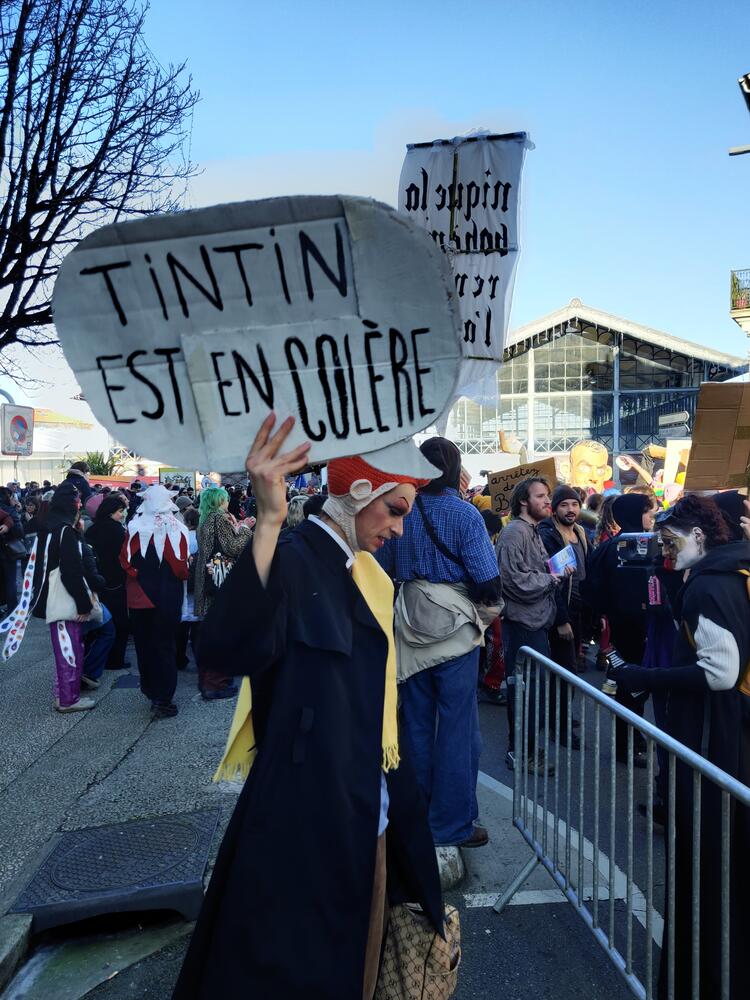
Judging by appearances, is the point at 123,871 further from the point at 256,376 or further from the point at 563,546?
the point at 563,546

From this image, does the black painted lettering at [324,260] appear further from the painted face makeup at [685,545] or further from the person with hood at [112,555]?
the person with hood at [112,555]

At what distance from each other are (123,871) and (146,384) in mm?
2897

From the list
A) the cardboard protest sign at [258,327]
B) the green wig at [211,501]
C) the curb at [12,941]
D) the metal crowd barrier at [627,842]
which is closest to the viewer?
the cardboard protest sign at [258,327]

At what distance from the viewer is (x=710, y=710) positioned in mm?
2869

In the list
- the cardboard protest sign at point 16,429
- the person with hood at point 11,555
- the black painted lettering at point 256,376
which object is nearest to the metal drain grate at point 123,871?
the black painted lettering at point 256,376

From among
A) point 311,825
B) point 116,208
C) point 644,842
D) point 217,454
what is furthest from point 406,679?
point 116,208

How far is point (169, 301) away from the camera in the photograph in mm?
1652

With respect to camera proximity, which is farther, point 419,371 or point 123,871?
point 123,871

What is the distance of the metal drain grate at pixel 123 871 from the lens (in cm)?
330

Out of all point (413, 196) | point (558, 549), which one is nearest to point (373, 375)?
point (413, 196)

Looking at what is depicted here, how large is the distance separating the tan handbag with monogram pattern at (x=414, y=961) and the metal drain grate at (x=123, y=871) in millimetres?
1535

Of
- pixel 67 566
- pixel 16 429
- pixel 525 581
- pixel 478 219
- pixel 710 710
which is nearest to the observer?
pixel 710 710

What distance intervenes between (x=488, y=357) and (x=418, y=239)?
96.6 inches

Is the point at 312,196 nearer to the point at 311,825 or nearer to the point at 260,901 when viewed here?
the point at 311,825
